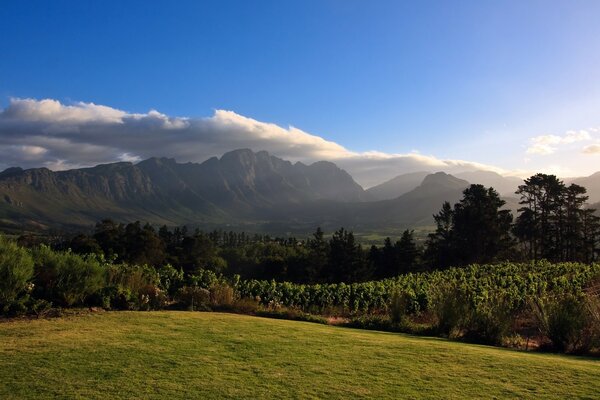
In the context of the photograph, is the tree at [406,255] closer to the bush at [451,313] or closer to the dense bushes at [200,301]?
the dense bushes at [200,301]

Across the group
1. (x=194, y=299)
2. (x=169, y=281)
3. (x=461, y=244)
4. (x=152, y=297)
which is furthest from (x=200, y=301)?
(x=461, y=244)

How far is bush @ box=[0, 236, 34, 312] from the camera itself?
345 inches

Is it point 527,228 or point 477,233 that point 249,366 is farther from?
point 527,228

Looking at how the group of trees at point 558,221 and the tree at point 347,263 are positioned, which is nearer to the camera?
the group of trees at point 558,221

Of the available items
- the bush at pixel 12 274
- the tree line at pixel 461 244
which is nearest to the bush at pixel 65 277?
the bush at pixel 12 274

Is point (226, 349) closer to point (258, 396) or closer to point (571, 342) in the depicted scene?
point (258, 396)

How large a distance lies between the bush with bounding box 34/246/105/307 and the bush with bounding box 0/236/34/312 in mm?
568

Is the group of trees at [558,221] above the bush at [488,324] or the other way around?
above

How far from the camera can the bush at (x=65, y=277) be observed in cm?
986

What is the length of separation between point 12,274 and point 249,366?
564 cm

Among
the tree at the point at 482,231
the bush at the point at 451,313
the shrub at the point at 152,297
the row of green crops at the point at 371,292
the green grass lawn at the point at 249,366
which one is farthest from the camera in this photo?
the tree at the point at 482,231

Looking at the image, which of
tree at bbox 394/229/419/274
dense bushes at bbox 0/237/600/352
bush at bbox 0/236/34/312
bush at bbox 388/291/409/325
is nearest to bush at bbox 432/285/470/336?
dense bushes at bbox 0/237/600/352

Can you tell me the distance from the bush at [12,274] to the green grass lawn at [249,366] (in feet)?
2.26

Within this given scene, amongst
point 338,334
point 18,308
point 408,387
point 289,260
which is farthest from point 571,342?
point 289,260
